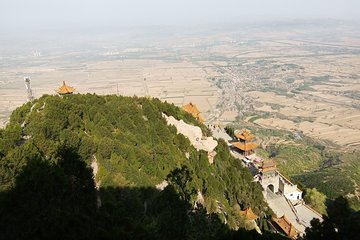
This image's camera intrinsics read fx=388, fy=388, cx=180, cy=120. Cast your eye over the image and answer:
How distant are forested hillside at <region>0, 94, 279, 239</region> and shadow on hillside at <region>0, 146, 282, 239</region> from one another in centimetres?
4

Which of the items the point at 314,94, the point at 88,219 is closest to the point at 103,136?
the point at 88,219

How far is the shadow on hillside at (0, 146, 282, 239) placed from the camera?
47.1ft

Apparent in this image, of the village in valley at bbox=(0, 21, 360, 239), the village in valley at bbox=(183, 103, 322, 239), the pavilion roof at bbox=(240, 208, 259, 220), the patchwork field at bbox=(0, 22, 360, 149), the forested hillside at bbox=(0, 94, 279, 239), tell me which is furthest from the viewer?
the patchwork field at bbox=(0, 22, 360, 149)

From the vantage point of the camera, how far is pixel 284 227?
29281 millimetres

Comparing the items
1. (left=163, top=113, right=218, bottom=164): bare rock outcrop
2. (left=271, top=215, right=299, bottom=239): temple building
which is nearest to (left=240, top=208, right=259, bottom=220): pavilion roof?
(left=271, top=215, right=299, bottom=239): temple building

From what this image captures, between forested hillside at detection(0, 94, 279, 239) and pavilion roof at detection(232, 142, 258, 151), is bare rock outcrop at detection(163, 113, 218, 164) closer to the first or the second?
forested hillside at detection(0, 94, 279, 239)

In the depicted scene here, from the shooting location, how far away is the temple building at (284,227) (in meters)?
28.8

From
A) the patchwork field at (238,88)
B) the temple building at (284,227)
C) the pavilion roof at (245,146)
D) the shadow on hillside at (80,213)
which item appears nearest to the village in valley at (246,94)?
the pavilion roof at (245,146)

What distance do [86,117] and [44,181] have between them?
13.0 m

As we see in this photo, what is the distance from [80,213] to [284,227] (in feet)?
60.6

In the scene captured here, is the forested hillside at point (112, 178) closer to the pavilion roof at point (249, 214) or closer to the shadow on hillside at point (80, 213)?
the shadow on hillside at point (80, 213)

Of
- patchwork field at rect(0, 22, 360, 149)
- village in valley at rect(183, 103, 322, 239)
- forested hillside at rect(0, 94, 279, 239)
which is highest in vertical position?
forested hillside at rect(0, 94, 279, 239)

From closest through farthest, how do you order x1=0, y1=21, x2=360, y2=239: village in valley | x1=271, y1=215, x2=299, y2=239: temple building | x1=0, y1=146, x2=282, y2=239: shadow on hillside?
1. x1=0, y1=146, x2=282, y2=239: shadow on hillside
2. x1=271, y1=215, x2=299, y2=239: temple building
3. x1=0, y1=21, x2=360, y2=239: village in valley

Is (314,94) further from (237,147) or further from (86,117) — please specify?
(86,117)
